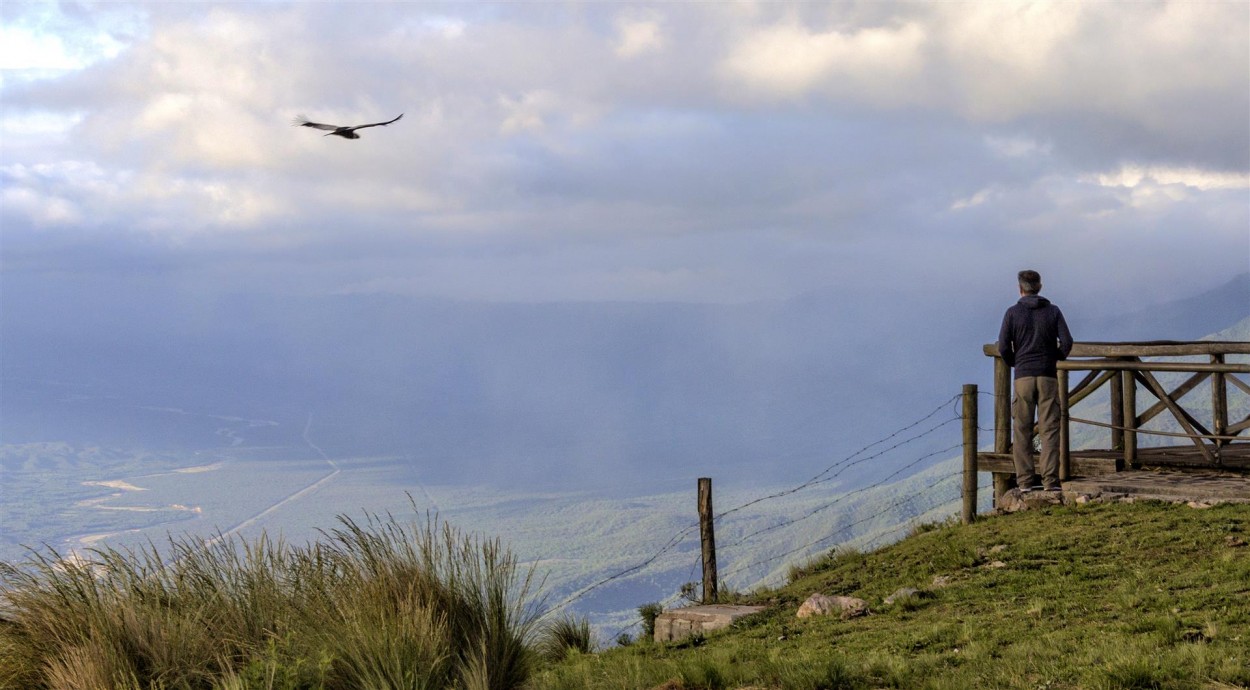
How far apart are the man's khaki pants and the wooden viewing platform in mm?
187

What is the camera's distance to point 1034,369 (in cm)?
1336

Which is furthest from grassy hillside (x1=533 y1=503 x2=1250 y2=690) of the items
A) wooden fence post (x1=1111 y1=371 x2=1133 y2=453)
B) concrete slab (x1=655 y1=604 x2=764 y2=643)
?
wooden fence post (x1=1111 y1=371 x2=1133 y2=453)

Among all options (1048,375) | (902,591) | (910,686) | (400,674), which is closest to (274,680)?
(400,674)

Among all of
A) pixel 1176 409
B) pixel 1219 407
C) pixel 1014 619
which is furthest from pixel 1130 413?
pixel 1014 619

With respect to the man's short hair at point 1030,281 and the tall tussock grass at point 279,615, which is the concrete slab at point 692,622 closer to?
the tall tussock grass at point 279,615

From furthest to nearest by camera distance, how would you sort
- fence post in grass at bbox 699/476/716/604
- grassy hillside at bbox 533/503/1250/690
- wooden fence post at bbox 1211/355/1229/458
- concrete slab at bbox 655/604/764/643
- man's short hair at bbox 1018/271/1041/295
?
wooden fence post at bbox 1211/355/1229/458, fence post in grass at bbox 699/476/716/604, man's short hair at bbox 1018/271/1041/295, concrete slab at bbox 655/604/764/643, grassy hillside at bbox 533/503/1250/690

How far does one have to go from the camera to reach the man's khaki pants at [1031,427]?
13500 millimetres

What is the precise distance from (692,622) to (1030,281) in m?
5.83

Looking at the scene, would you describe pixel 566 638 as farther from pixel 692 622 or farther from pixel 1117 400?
pixel 1117 400

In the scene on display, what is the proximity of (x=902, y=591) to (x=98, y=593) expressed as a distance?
6.90m

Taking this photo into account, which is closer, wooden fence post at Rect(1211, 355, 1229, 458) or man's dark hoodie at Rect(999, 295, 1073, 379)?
man's dark hoodie at Rect(999, 295, 1073, 379)

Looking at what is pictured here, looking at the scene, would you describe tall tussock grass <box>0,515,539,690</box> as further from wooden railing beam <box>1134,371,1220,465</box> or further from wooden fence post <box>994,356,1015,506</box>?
wooden railing beam <box>1134,371,1220,465</box>

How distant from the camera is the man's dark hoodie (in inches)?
515

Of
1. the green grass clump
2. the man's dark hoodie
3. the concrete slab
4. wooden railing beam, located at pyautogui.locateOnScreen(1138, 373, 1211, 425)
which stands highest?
the man's dark hoodie
